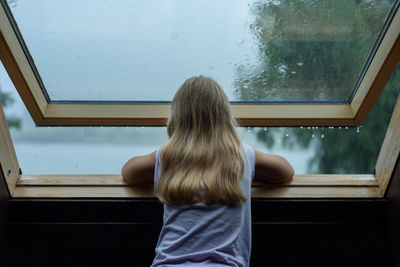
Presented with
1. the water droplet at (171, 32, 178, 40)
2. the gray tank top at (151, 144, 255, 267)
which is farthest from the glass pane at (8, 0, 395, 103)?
the gray tank top at (151, 144, 255, 267)

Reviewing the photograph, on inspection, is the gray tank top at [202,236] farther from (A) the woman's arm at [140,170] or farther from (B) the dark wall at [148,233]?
(B) the dark wall at [148,233]

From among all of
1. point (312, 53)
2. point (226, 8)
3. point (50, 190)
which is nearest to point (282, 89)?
point (312, 53)

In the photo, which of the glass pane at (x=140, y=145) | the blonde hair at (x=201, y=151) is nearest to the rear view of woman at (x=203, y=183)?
the blonde hair at (x=201, y=151)

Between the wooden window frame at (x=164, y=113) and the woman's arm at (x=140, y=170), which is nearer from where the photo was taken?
the woman's arm at (x=140, y=170)

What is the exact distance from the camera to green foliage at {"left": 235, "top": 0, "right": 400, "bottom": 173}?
1661 mm

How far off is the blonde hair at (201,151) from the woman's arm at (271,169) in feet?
0.51

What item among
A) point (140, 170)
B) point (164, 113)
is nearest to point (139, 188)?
point (140, 170)

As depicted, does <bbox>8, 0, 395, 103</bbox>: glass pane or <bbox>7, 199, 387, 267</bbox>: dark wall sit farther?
<bbox>7, 199, 387, 267</bbox>: dark wall

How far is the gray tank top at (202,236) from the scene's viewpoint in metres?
1.32

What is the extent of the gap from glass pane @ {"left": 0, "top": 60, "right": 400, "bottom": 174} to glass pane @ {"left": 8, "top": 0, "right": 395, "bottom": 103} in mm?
160

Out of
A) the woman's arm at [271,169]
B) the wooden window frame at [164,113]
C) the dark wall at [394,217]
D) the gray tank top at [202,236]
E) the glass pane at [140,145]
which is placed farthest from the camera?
the glass pane at [140,145]

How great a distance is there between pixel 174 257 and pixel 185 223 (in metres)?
0.10

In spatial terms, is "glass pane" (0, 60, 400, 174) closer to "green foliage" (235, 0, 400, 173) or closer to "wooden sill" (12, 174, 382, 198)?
"green foliage" (235, 0, 400, 173)

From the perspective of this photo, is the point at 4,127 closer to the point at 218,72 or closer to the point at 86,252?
the point at 86,252
